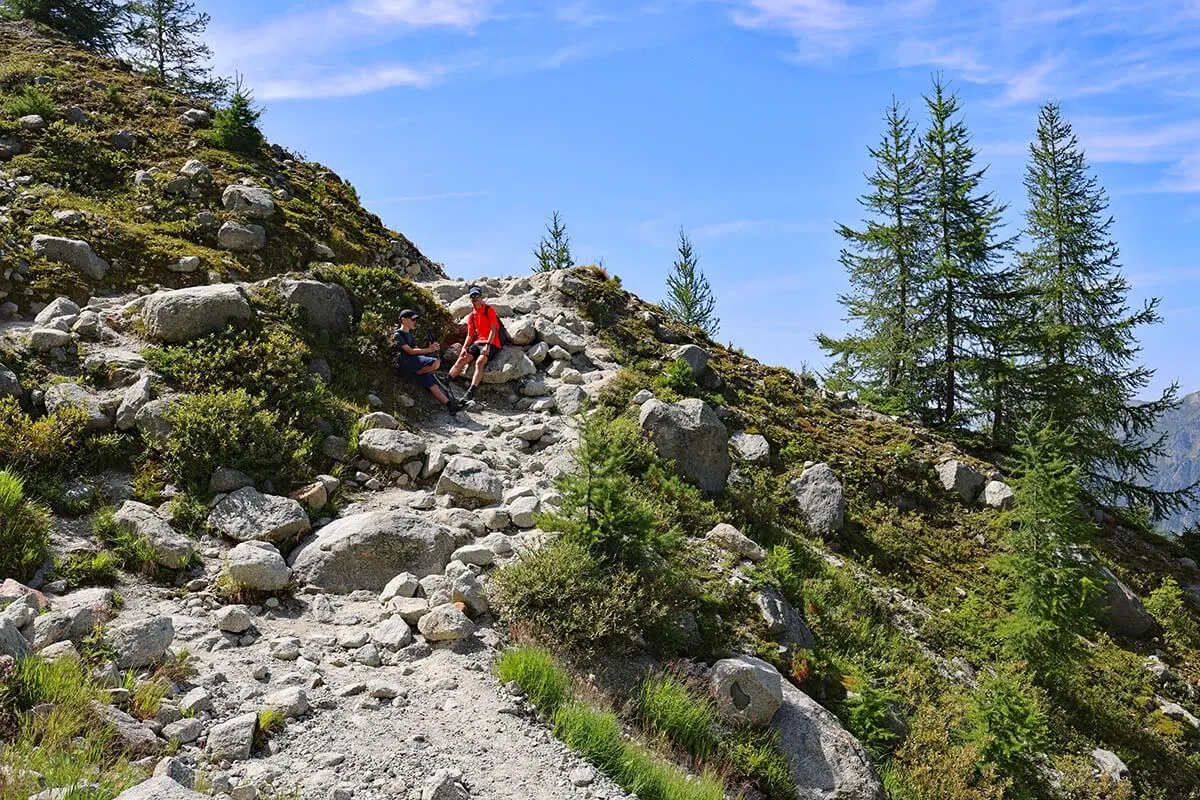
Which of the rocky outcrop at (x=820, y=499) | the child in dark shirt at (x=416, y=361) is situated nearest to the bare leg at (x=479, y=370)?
the child in dark shirt at (x=416, y=361)

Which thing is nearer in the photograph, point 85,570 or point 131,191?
point 85,570

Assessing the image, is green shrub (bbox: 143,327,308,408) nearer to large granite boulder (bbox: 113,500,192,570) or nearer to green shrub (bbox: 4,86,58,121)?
large granite boulder (bbox: 113,500,192,570)

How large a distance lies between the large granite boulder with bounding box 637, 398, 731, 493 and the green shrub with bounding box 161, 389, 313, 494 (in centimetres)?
562

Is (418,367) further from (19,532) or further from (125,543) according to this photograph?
(19,532)

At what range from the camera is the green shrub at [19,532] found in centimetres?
688

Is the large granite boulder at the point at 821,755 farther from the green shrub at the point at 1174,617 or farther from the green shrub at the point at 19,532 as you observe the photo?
the green shrub at the point at 1174,617

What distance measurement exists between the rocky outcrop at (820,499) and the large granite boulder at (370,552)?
7.94 m

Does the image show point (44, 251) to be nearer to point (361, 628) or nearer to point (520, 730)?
point (361, 628)

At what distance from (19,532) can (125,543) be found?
2.96 feet

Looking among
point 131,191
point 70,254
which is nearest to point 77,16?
point 131,191

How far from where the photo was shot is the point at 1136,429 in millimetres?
24234

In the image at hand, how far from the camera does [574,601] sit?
7762 millimetres

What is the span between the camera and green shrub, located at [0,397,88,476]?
8.24m

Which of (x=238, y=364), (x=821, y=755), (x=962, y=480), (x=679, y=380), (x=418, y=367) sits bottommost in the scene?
(x=821, y=755)
